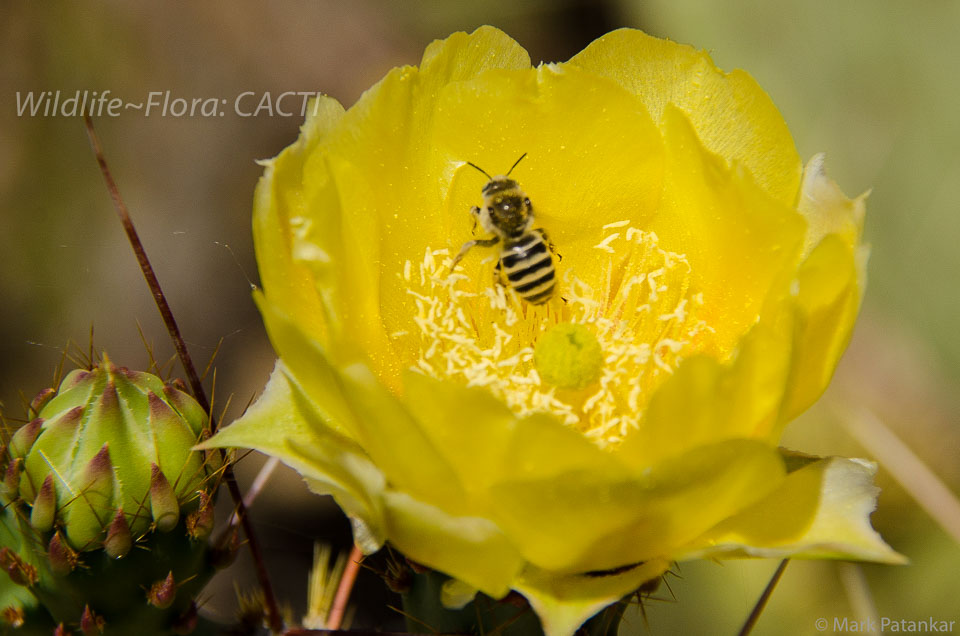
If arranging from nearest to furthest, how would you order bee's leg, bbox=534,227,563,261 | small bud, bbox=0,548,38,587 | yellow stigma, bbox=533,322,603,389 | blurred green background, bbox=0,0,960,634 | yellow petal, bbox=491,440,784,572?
yellow petal, bbox=491,440,784,572 → small bud, bbox=0,548,38,587 → yellow stigma, bbox=533,322,603,389 → bee's leg, bbox=534,227,563,261 → blurred green background, bbox=0,0,960,634

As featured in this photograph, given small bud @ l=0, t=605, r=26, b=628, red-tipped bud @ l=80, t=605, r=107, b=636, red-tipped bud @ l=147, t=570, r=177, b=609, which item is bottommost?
small bud @ l=0, t=605, r=26, b=628

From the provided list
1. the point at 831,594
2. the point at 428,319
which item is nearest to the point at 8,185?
the point at 428,319

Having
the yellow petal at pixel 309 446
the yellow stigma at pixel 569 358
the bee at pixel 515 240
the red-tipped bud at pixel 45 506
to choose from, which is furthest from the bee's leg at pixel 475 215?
the red-tipped bud at pixel 45 506

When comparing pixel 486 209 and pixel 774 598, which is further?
pixel 774 598

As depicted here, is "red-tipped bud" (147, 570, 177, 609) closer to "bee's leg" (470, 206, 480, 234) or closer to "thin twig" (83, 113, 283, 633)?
"thin twig" (83, 113, 283, 633)

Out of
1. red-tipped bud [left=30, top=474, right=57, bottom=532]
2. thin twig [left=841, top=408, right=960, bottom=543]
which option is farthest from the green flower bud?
thin twig [left=841, top=408, right=960, bottom=543]

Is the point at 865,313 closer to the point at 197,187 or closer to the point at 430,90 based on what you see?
the point at 430,90
